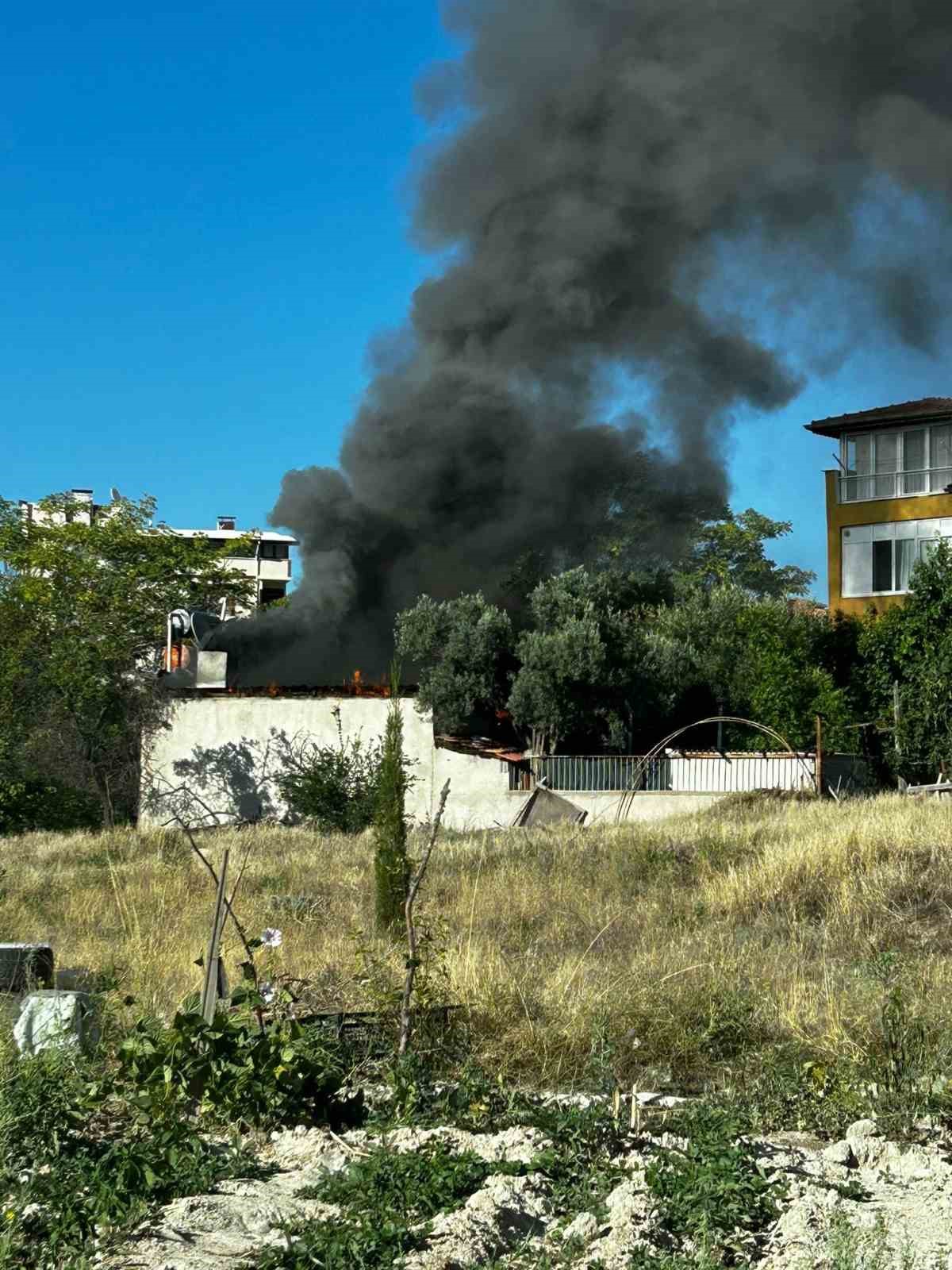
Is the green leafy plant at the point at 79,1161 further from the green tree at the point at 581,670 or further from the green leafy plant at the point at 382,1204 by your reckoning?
the green tree at the point at 581,670

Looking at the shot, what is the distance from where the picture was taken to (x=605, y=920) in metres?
10.9

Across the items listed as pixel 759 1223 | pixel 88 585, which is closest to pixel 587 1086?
pixel 759 1223

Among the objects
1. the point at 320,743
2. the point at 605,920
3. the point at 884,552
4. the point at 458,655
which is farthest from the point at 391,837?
the point at 884,552

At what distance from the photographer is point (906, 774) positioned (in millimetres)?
28156

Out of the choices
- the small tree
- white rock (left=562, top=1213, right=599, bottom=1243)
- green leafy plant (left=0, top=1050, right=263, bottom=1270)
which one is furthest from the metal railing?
white rock (left=562, top=1213, right=599, bottom=1243)

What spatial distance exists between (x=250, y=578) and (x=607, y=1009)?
35.7 meters

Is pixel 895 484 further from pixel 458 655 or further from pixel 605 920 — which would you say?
pixel 605 920

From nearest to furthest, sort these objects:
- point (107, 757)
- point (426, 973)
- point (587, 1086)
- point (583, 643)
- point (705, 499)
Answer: point (587, 1086) → point (426, 973) → point (583, 643) → point (107, 757) → point (705, 499)

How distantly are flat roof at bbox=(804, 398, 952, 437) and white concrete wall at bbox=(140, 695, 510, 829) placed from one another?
1436 centimetres

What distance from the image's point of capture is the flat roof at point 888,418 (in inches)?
1300

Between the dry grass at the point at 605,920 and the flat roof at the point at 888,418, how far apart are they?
16.8 m

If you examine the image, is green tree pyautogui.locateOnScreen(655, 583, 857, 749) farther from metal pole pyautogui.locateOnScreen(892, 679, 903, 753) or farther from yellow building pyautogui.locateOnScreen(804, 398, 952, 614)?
yellow building pyautogui.locateOnScreen(804, 398, 952, 614)

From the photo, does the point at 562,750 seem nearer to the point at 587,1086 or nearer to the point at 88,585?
the point at 88,585

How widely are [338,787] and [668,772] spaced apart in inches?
233
